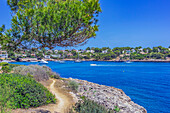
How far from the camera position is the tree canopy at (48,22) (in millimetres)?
6055

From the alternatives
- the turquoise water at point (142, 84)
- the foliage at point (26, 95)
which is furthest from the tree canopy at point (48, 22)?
the turquoise water at point (142, 84)

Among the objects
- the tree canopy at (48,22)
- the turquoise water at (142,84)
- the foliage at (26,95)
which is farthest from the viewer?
the turquoise water at (142,84)

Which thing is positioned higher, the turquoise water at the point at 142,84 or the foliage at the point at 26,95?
the foliage at the point at 26,95

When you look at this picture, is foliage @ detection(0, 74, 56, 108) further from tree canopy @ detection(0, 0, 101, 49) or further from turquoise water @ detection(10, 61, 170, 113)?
turquoise water @ detection(10, 61, 170, 113)

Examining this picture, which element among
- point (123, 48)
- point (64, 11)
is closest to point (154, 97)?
point (64, 11)

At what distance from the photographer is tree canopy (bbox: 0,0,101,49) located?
605 centimetres

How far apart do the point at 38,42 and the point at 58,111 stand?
506 centimetres

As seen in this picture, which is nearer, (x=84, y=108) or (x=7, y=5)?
(x=7, y=5)

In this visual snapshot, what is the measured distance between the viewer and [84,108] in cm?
822

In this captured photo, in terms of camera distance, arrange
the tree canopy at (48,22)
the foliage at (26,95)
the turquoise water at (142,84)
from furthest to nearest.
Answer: the turquoise water at (142,84) < the foliage at (26,95) < the tree canopy at (48,22)

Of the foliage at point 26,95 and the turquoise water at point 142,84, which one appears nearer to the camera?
the foliage at point 26,95

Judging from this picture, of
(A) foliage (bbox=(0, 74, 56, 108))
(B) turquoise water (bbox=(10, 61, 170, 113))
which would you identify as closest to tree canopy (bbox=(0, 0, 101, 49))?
(A) foliage (bbox=(0, 74, 56, 108))

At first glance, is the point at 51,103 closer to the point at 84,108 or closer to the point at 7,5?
the point at 84,108

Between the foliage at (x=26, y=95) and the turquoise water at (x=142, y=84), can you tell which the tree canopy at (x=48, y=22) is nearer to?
the foliage at (x=26, y=95)
